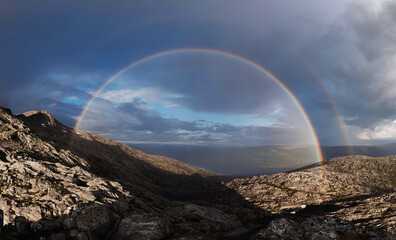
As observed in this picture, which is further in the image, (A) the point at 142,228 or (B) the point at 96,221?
A: (B) the point at 96,221

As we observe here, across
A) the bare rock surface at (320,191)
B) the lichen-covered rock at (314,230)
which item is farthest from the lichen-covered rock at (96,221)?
the bare rock surface at (320,191)

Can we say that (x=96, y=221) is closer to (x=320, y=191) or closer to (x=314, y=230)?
(x=314, y=230)

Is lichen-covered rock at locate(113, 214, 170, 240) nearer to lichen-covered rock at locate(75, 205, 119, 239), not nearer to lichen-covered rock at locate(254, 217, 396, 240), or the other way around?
lichen-covered rock at locate(75, 205, 119, 239)

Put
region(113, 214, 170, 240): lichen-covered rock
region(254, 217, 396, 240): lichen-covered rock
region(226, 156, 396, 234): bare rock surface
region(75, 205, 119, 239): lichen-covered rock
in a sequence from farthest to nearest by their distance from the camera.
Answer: region(226, 156, 396, 234): bare rock surface, region(75, 205, 119, 239): lichen-covered rock, region(113, 214, 170, 240): lichen-covered rock, region(254, 217, 396, 240): lichen-covered rock

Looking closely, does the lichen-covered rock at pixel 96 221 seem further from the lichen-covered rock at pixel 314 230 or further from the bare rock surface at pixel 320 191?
the bare rock surface at pixel 320 191

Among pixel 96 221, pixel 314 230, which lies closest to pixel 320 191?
pixel 314 230

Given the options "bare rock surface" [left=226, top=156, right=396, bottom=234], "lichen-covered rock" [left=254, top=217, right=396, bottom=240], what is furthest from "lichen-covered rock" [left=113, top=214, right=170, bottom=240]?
"bare rock surface" [left=226, top=156, right=396, bottom=234]

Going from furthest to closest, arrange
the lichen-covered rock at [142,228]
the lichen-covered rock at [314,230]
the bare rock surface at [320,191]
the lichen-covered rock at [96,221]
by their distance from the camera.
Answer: the bare rock surface at [320,191] → the lichen-covered rock at [96,221] → the lichen-covered rock at [142,228] → the lichen-covered rock at [314,230]

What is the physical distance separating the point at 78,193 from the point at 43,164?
66.5 ft

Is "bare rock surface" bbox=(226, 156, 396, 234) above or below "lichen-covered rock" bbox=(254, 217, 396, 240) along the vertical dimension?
below

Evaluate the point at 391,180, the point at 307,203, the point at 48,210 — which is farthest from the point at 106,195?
the point at 391,180

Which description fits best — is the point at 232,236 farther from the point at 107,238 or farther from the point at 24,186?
the point at 24,186

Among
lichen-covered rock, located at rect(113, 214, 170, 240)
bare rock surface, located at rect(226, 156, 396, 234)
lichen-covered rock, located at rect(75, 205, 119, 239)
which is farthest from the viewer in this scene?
bare rock surface, located at rect(226, 156, 396, 234)

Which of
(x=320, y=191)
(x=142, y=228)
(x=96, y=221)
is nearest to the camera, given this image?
(x=142, y=228)
